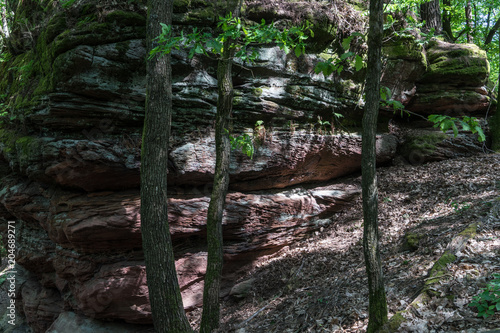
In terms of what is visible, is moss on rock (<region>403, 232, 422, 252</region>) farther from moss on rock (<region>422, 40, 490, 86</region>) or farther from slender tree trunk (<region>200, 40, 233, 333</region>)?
moss on rock (<region>422, 40, 490, 86</region>)

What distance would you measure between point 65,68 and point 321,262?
669 centimetres

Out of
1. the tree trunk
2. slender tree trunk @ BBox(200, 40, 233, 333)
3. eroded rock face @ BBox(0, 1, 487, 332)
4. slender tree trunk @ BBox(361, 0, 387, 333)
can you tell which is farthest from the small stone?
the tree trunk

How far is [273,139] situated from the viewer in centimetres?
830

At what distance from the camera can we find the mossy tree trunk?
579 cm

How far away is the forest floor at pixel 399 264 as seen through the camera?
388 centimetres

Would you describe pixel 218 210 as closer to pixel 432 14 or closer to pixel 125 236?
pixel 125 236

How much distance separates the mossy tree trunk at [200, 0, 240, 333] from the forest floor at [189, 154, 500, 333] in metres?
0.63

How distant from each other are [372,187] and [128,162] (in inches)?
203

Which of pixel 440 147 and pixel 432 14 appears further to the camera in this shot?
pixel 432 14

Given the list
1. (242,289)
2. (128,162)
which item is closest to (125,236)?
(128,162)

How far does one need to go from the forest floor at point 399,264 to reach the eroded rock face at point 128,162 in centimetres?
93

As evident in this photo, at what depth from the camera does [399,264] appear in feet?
17.5

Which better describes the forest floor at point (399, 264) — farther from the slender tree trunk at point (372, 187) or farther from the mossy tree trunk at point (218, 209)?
the mossy tree trunk at point (218, 209)

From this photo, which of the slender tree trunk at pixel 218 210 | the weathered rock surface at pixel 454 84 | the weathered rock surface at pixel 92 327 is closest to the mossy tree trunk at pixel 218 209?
the slender tree trunk at pixel 218 210
